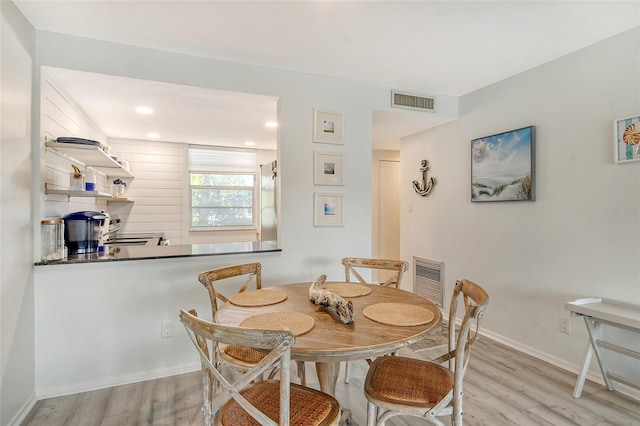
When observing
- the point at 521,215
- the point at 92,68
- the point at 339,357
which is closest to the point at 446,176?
the point at 521,215

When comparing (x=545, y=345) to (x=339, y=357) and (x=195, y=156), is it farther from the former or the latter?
(x=195, y=156)

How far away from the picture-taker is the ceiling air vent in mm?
3199

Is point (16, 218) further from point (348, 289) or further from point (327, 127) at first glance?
point (327, 127)

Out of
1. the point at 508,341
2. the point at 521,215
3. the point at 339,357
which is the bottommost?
the point at 508,341

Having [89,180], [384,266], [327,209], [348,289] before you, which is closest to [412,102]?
[327,209]

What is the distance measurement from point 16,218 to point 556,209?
3.79 metres

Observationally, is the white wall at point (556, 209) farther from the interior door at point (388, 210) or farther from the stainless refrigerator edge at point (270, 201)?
the stainless refrigerator edge at point (270, 201)

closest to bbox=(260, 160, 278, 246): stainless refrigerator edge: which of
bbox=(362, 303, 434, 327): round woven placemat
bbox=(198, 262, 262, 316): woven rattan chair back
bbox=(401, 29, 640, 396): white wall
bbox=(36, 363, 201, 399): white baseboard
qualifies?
bbox=(198, 262, 262, 316): woven rattan chair back

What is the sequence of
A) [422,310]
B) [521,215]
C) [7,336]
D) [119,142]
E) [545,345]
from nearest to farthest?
[422,310] < [7,336] < [545,345] < [521,215] < [119,142]

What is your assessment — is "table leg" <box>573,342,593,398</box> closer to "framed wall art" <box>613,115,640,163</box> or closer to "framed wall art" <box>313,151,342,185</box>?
"framed wall art" <box>613,115,640,163</box>

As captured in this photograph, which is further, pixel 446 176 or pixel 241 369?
pixel 446 176

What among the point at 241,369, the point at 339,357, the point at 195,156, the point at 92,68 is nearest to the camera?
the point at 339,357

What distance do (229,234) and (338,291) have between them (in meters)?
3.76

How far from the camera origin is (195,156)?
516 cm
